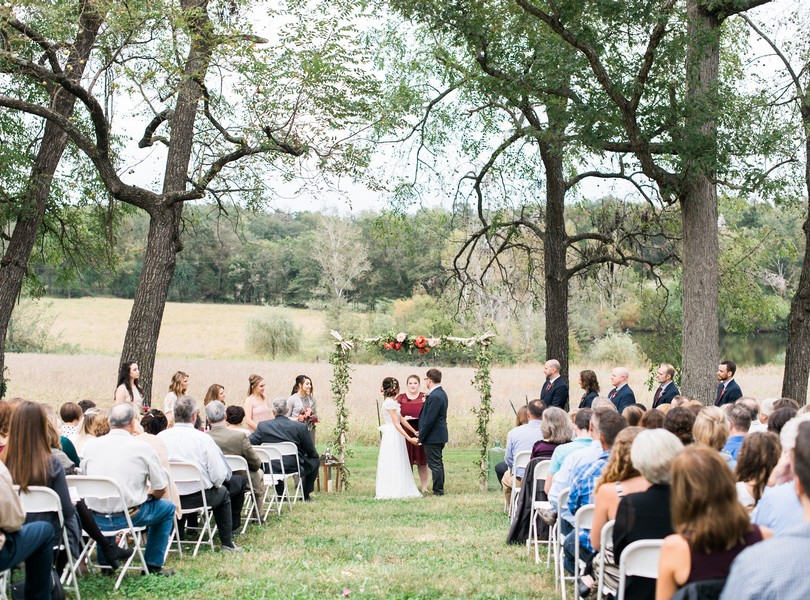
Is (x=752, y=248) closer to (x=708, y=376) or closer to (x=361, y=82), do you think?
(x=708, y=376)

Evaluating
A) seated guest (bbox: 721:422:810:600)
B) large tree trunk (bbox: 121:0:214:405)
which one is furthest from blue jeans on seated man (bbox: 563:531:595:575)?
large tree trunk (bbox: 121:0:214:405)

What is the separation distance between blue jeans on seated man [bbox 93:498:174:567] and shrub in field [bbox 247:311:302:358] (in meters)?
38.5

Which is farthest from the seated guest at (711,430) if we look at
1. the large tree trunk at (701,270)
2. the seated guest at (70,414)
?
the large tree trunk at (701,270)

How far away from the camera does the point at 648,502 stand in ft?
14.5

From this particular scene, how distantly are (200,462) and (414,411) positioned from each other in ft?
18.0

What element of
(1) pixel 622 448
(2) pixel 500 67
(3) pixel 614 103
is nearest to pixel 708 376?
(3) pixel 614 103

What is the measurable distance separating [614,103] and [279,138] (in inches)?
182

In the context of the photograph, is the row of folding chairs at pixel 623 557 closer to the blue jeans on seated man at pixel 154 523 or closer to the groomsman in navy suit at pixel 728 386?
the blue jeans on seated man at pixel 154 523

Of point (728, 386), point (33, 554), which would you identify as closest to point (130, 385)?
point (33, 554)

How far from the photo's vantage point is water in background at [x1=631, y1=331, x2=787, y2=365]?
134 feet

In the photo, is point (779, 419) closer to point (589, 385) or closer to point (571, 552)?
point (571, 552)

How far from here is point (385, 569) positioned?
265 inches

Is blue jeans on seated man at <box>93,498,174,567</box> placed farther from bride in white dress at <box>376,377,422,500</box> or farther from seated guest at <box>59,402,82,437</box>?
bride in white dress at <box>376,377,422,500</box>

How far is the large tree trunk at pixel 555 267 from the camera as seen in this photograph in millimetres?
16828
